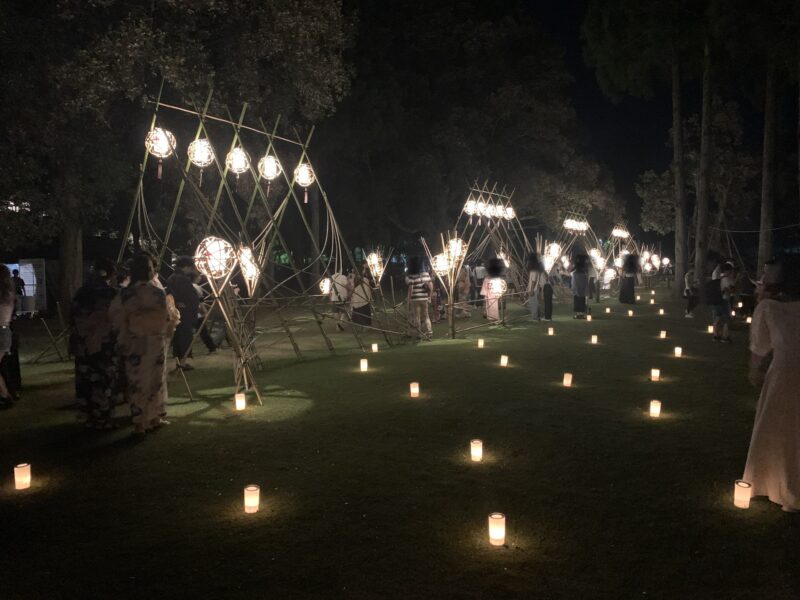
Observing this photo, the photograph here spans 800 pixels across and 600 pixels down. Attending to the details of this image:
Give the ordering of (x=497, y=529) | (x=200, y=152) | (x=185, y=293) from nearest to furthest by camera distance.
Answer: (x=497, y=529), (x=200, y=152), (x=185, y=293)

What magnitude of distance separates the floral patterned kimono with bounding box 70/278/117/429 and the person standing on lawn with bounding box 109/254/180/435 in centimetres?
27

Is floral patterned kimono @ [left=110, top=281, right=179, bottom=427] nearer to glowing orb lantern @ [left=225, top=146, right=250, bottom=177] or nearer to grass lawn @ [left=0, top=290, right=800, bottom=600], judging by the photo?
grass lawn @ [left=0, top=290, right=800, bottom=600]

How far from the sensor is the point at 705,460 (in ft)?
15.4

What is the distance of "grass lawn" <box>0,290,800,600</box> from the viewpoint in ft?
10.0

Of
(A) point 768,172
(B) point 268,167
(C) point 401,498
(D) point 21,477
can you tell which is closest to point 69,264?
(B) point 268,167

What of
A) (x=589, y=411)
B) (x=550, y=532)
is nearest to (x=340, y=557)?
(x=550, y=532)

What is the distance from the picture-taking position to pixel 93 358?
572 cm

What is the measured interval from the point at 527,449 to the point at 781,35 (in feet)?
46.9

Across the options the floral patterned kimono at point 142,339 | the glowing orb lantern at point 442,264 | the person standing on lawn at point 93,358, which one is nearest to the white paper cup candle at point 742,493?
the floral patterned kimono at point 142,339

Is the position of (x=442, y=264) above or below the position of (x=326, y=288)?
above

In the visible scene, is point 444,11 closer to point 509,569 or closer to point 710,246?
point 710,246

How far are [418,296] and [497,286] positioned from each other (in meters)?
A: 3.05

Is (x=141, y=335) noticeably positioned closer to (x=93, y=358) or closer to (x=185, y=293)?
(x=93, y=358)

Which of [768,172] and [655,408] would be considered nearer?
[655,408]
